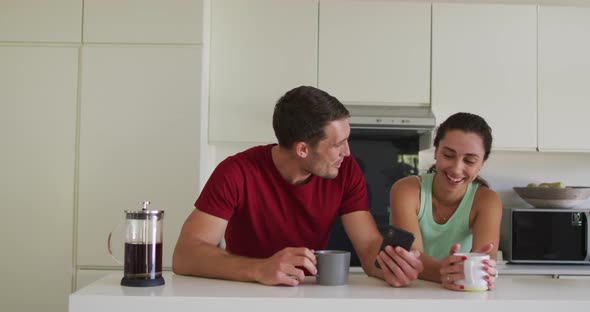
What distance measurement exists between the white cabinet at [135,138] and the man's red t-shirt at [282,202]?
4.01 ft

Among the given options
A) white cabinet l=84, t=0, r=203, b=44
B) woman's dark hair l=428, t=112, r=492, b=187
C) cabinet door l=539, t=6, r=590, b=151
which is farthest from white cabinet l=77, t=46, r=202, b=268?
cabinet door l=539, t=6, r=590, b=151

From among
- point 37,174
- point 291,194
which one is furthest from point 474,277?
point 37,174

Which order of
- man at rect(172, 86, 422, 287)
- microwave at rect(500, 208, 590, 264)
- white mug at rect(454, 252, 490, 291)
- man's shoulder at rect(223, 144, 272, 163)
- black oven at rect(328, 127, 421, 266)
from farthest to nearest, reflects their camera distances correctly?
Result: black oven at rect(328, 127, 421, 266) < microwave at rect(500, 208, 590, 264) < man's shoulder at rect(223, 144, 272, 163) < man at rect(172, 86, 422, 287) < white mug at rect(454, 252, 490, 291)

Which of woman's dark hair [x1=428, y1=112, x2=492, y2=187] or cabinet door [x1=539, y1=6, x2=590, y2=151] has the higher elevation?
cabinet door [x1=539, y1=6, x2=590, y2=151]

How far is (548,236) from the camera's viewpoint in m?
3.15

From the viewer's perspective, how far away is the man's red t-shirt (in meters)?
1.75

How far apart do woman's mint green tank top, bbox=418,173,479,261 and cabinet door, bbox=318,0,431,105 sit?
1522 millimetres

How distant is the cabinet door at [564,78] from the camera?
→ 3.35 meters

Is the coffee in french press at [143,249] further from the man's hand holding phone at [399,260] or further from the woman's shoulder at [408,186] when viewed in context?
the woman's shoulder at [408,186]

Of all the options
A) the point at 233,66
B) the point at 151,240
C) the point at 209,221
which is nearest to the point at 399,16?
the point at 233,66

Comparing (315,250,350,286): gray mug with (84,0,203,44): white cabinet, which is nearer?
(315,250,350,286): gray mug

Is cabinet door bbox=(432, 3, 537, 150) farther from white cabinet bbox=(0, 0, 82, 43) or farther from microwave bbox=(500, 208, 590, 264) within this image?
white cabinet bbox=(0, 0, 82, 43)

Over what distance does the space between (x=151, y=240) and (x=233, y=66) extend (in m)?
2.00

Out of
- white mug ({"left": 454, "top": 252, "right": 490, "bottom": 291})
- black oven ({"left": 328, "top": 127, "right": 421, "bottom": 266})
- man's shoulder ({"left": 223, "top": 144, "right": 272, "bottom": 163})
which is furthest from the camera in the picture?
black oven ({"left": 328, "top": 127, "right": 421, "bottom": 266})
